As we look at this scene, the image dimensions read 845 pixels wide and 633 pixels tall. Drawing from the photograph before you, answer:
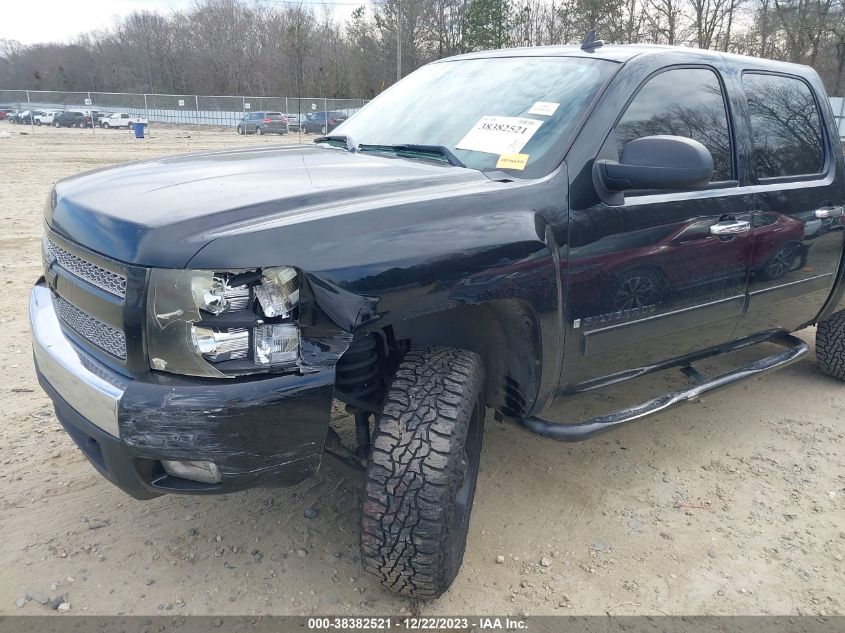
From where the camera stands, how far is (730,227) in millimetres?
2982

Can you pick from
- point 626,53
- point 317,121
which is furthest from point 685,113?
point 317,121

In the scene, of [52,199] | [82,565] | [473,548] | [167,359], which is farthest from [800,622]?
[52,199]

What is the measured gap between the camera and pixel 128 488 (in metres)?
2.01

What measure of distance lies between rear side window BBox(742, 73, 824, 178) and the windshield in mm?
1027

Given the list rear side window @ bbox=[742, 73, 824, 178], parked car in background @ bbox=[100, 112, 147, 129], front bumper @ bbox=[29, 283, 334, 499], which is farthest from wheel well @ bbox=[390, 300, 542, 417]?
parked car in background @ bbox=[100, 112, 147, 129]

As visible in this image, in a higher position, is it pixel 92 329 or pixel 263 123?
pixel 263 123

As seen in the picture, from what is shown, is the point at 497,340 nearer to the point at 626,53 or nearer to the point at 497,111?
the point at 497,111

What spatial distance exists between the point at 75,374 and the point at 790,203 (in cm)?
328

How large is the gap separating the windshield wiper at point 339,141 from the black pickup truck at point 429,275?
22 millimetres

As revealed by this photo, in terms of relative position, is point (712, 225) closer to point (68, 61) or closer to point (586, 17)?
point (586, 17)

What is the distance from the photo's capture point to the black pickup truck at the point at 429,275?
185 cm

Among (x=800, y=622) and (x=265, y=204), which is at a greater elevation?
(x=265, y=204)

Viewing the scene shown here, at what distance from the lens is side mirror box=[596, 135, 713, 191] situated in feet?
7.73

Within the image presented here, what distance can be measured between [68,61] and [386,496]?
8450cm
